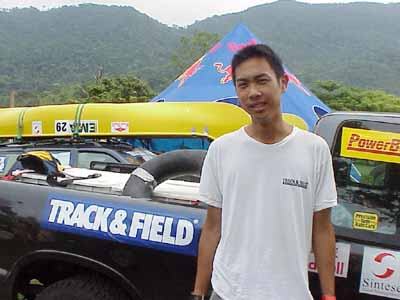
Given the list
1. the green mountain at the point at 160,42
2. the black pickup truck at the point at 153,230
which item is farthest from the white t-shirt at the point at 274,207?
the green mountain at the point at 160,42

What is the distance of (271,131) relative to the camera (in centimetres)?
203

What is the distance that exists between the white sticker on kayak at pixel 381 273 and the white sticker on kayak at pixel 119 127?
16.1 feet

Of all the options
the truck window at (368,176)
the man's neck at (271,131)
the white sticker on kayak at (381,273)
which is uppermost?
the man's neck at (271,131)

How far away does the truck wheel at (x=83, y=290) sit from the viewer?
9.28ft

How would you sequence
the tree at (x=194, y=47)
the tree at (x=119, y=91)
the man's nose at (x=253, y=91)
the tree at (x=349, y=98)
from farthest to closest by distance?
the tree at (x=194, y=47) → the tree at (x=349, y=98) → the tree at (x=119, y=91) → the man's nose at (x=253, y=91)

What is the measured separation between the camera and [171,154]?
321 centimetres

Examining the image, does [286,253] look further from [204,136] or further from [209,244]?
[204,136]

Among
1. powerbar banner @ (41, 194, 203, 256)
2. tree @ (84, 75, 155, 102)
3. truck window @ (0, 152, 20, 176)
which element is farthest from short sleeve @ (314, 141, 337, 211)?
tree @ (84, 75, 155, 102)

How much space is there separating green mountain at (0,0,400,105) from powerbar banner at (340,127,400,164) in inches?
1217

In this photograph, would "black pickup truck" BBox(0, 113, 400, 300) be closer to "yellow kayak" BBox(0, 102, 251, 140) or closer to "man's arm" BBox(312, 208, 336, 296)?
"man's arm" BBox(312, 208, 336, 296)

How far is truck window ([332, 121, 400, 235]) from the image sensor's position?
2.46 m

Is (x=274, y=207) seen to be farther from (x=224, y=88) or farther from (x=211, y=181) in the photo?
(x=224, y=88)

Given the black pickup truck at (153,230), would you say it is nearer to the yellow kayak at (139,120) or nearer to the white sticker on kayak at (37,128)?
the yellow kayak at (139,120)

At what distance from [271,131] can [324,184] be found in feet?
0.83
